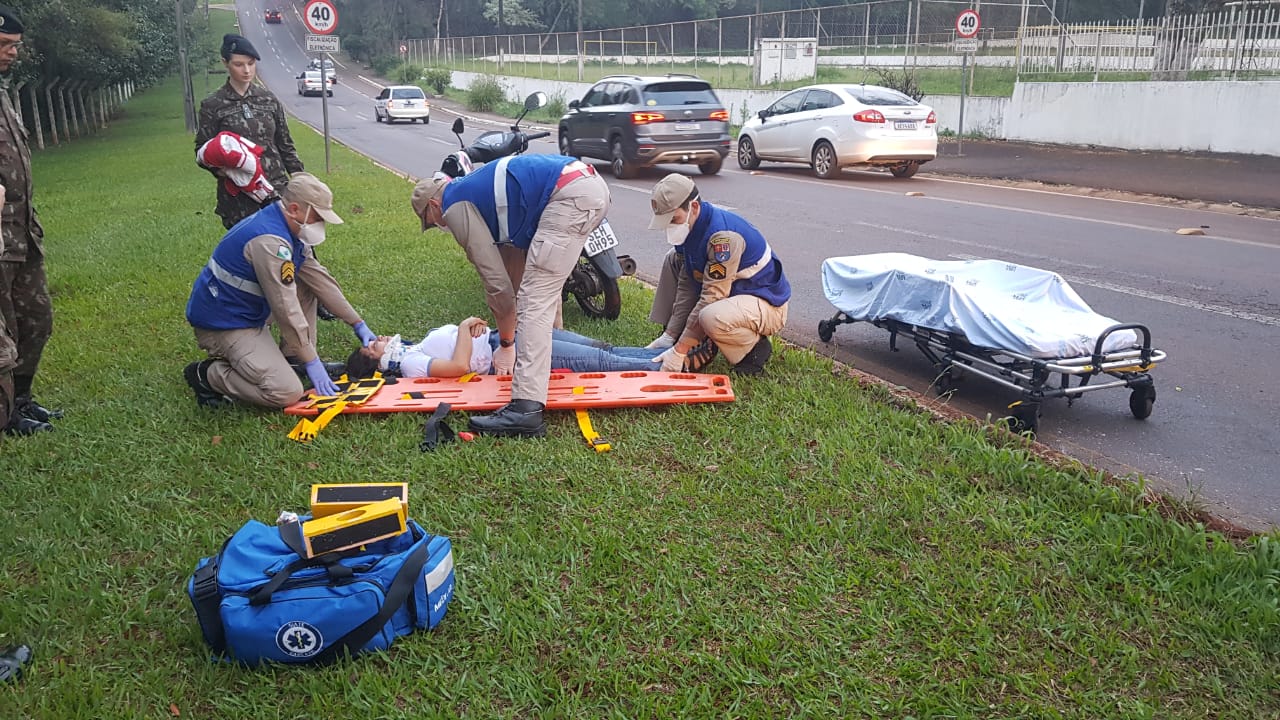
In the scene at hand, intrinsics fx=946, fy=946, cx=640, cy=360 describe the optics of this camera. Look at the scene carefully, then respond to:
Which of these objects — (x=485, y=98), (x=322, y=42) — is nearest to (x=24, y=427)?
(x=322, y=42)

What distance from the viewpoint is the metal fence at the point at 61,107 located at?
27.3m

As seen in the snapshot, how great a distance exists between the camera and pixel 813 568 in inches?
134

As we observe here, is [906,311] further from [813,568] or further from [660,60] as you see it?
[660,60]

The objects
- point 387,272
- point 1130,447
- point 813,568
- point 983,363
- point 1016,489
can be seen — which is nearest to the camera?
point 813,568

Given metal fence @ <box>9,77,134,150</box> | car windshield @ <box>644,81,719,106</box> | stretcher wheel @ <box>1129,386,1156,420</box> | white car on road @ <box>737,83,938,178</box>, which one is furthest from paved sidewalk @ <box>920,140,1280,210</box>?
metal fence @ <box>9,77,134,150</box>

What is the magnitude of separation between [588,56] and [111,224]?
36.8 m

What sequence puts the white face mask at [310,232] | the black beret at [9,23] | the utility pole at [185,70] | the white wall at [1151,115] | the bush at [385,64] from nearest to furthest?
the black beret at [9,23]
the white face mask at [310,232]
the white wall at [1151,115]
the utility pole at [185,70]
the bush at [385,64]

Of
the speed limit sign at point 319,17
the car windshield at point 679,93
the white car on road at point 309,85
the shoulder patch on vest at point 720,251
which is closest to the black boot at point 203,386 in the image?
the shoulder patch on vest at point 720,251

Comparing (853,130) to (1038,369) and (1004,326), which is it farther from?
(1038,369)

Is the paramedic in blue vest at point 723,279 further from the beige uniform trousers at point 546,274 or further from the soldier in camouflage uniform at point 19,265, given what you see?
the soldier in camouflage uniform at point 19,265

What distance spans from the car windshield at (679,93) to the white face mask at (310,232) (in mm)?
12472

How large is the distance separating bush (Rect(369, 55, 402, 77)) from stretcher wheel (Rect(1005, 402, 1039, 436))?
7325 centimetres

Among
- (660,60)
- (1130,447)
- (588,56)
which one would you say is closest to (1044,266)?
(1130,447)

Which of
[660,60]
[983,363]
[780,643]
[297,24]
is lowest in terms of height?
[780,643]
